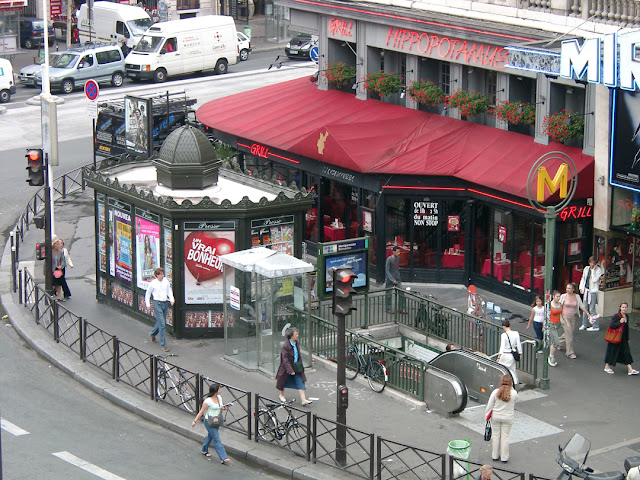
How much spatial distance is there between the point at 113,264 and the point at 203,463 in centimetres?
875

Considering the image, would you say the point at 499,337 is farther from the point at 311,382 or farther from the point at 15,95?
the point at 15,95

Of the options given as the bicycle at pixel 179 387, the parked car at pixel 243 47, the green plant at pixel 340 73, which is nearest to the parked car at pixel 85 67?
the parked car at pixel 243 47

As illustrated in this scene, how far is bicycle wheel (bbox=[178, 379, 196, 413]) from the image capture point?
21.1 metres

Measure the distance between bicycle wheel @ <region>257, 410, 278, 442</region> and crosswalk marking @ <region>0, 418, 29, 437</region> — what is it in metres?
4.05

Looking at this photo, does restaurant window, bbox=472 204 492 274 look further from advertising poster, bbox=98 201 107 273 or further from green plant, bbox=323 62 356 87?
advertising poster, bbox=98 201 107 273

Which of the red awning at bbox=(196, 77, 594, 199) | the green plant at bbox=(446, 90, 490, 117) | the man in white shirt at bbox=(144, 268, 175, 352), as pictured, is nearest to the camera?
the man in white shirt at bbox=(144, 268, 175, 352)

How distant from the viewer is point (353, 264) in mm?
26609

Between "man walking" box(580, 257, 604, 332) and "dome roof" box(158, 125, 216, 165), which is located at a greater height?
"dome roof" box(158, 125, 216, 165)

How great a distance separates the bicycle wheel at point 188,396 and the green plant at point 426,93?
1197 centimetres

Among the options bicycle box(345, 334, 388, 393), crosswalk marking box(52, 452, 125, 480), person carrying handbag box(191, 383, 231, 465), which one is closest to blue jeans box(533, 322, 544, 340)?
bicycle box(345, 334, 388, 393)

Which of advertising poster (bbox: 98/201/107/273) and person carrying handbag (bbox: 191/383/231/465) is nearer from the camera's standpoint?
person carrying handbag (bbox: 191/383/231/465)

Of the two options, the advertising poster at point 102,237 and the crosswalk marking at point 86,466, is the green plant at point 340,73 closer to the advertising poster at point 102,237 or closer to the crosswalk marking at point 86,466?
the advertising poster at point 102,237

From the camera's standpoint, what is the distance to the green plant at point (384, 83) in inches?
1259

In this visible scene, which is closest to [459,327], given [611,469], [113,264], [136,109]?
[611,469]
